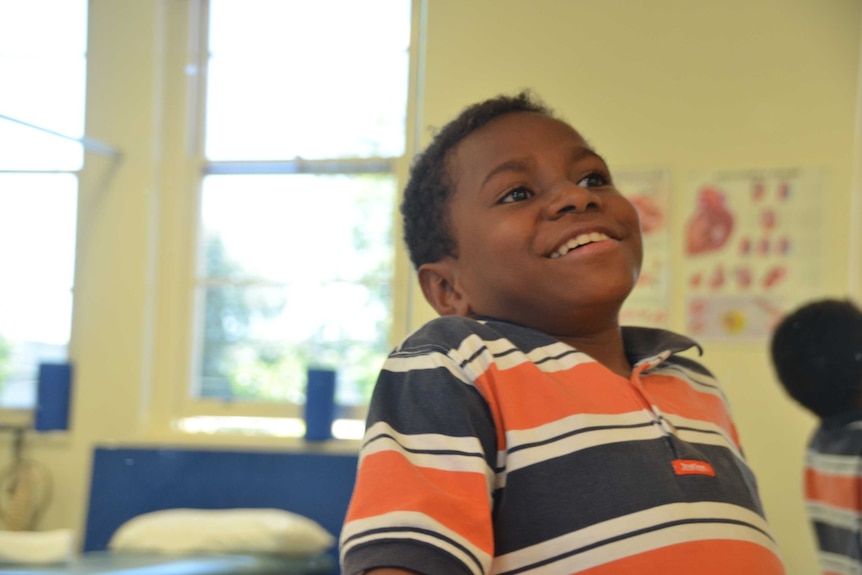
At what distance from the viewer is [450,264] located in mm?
612

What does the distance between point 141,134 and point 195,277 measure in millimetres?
337

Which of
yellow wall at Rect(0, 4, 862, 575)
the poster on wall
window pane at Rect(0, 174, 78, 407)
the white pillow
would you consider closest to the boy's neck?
yellow wall at Rect(0, 4, 862, 575)

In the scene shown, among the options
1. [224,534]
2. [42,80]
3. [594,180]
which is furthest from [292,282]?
[594,180]

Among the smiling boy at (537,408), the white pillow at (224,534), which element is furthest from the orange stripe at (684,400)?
the white pillow at (224,534)

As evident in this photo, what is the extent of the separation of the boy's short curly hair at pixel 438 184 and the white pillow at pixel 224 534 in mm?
1094

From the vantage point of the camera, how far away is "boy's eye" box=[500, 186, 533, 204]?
567mm

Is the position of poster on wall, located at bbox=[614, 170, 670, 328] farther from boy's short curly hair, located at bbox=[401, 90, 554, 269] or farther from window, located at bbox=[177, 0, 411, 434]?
boy's short curly hair, located at bbox=[401, 90, 554, 269]

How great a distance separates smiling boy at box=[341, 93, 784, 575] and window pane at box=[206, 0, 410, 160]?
1.18 metres

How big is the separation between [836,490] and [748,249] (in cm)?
71

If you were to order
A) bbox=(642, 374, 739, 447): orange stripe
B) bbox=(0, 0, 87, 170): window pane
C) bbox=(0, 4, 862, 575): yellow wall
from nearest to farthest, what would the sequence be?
1. bbox=(642, 374, 739, 447): orange stripe
2. bbox=(0, 4, 862, 575): yellow wall
3. bbox=(0, 0, 87, 170): window pane

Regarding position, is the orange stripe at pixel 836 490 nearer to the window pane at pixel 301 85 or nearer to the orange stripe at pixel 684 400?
the orange stripe at pixel 684 400

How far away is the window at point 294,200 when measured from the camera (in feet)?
5.93

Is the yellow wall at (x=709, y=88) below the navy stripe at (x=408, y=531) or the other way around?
the other way around

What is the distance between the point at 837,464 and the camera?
0.82 m
